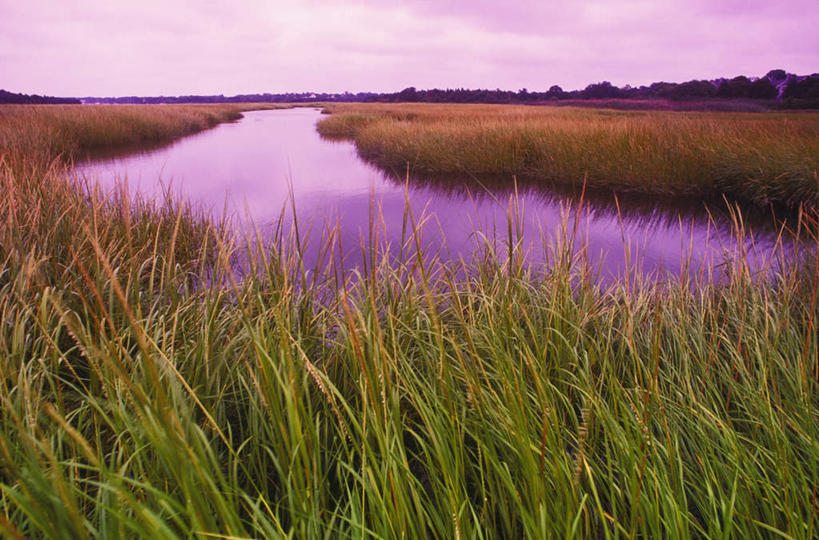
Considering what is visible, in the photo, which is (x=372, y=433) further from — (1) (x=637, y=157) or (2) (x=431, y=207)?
(1) (x=637, y=157)

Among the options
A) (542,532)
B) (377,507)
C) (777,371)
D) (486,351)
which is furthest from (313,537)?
(777,371)

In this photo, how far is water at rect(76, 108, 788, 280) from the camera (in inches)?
205

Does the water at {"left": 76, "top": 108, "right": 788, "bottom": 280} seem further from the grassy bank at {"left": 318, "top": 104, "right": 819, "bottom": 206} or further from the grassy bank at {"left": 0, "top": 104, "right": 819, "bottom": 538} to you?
the grassy bank at {"left": 0, "top": 104, "right": 819, "bottom": 538}

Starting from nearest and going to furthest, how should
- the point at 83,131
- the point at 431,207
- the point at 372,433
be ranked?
the point at 372,433
the point at 431,207
the point at 83,131

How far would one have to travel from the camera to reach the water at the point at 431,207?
5199 mm

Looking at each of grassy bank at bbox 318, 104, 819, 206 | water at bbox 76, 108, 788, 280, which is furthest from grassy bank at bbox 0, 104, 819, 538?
grassy bank at bbox 318, 104, 819, 206

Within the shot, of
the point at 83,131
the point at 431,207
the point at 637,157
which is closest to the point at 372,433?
the point at 431,207

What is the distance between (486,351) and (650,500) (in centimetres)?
100

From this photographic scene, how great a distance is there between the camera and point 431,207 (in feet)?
25.3

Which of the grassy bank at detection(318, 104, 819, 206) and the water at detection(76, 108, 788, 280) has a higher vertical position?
the grassy bank at detection(318, 104, 819, 206)

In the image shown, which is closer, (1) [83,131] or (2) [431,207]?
(2) [431,207]

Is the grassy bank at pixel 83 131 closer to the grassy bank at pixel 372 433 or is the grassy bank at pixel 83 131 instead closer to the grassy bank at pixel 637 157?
the grassy bank at pixel 637 157

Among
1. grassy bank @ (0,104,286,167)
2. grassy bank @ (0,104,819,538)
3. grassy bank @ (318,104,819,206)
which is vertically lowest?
grassy bank @ (0,104,819,538)

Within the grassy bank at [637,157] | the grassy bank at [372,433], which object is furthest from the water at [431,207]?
the grassy bank at [372,433]
